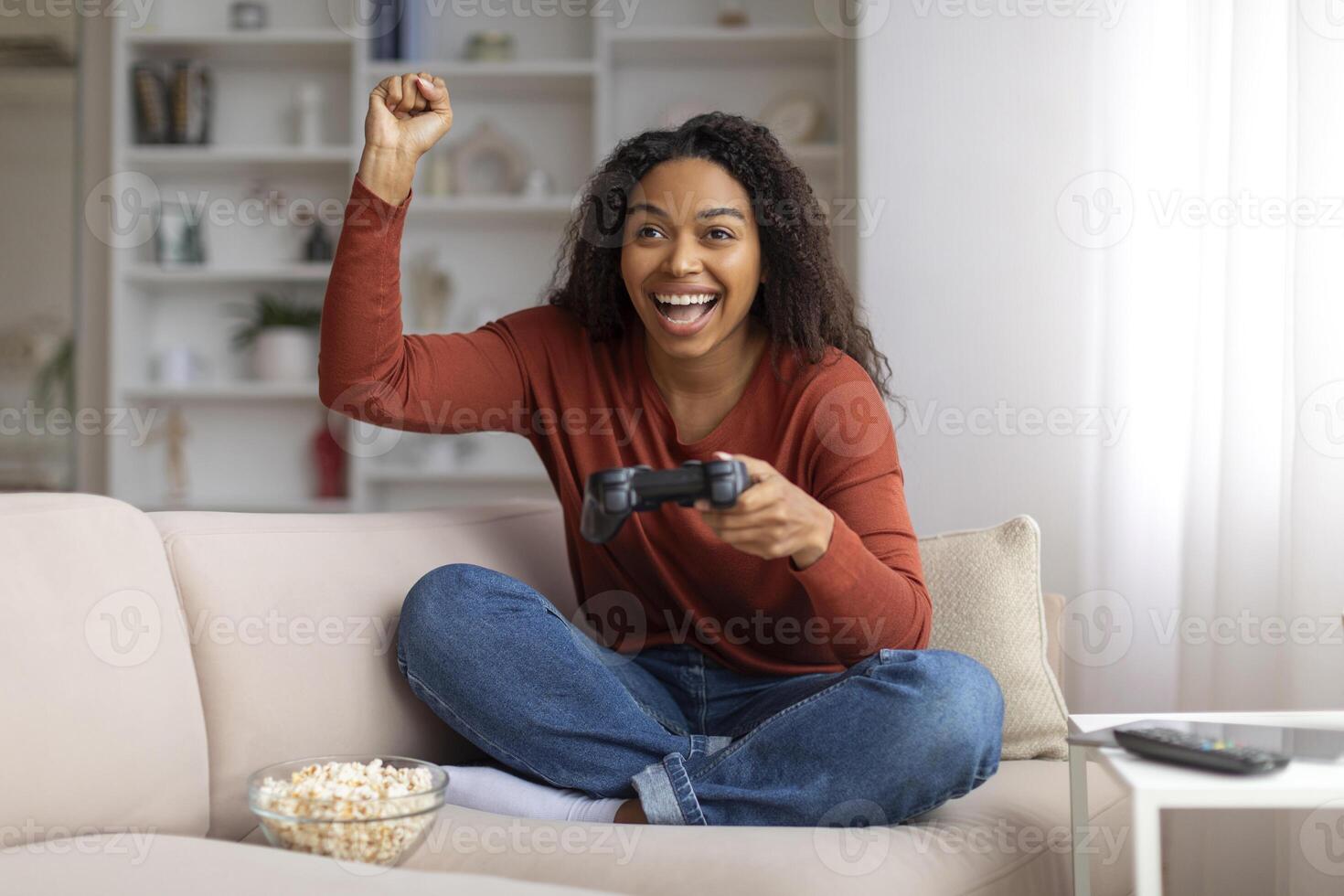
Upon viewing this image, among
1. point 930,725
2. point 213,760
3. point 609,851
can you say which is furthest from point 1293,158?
point 213,760

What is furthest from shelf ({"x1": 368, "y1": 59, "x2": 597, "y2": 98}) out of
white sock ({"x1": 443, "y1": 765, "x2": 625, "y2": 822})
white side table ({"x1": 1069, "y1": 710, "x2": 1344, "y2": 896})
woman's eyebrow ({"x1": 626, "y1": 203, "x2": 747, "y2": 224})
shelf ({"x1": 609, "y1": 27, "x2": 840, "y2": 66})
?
white side table ({"x1": 1069, "y1": 710, "x2": 1344, "y2": 896})

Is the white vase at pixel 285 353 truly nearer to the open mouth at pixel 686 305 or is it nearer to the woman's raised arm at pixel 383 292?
the woman's raised arm at pixel 383 292

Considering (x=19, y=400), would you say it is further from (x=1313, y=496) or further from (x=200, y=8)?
(x=1313, y=496)

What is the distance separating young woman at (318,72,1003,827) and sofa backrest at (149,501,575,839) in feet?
0.21

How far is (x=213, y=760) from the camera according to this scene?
125 centimetres

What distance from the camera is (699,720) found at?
4.92 feet

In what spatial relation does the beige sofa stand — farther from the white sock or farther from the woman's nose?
the woman's nose

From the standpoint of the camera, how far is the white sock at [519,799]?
1283 mm

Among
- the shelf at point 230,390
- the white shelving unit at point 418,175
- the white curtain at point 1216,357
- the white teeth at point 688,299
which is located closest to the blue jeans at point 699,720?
the white teeth at point 688,299

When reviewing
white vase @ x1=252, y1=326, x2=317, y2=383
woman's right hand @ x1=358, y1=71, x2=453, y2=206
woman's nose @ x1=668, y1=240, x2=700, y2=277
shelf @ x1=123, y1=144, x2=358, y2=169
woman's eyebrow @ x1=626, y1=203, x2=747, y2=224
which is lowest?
white vase @ x1=252, y1=326, x2=317, y2=383

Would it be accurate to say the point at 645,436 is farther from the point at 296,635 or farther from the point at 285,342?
the point at 285,342

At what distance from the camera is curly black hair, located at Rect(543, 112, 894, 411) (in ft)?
5.17

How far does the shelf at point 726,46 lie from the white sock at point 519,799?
94.6 inches

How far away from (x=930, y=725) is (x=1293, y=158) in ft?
3.74
